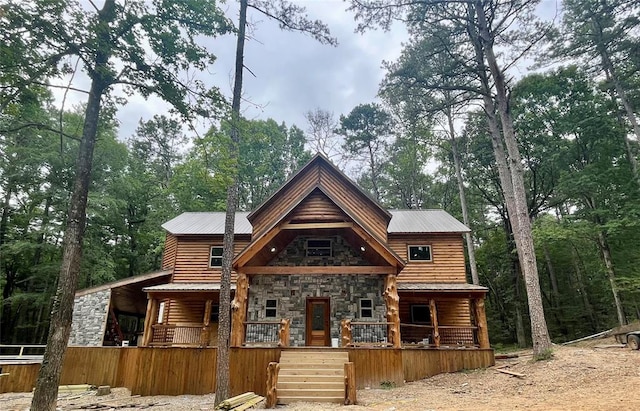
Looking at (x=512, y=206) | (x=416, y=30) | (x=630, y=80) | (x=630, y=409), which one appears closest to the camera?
(x=630, y=409)

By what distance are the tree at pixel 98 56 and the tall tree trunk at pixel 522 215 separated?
9.34 meters

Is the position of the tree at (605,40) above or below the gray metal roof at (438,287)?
above

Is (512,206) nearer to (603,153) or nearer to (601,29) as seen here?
(603,153)

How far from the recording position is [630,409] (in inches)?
214

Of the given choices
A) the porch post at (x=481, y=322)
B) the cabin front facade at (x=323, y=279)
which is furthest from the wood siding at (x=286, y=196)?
the porch post at (x=481, y=322)

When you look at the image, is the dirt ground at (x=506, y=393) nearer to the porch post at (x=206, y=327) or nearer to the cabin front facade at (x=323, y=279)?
the cabin front facade at (x=323, y=279)

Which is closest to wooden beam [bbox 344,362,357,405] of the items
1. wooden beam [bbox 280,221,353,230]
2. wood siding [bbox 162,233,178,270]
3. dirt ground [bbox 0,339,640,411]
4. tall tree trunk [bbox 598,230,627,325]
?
dirt ground [bbox 0,339,640,411]

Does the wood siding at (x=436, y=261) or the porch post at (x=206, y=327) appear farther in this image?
the wood siding at (x=436, y=261)

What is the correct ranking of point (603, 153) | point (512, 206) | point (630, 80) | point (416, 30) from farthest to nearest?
1. point (603, 153)
2. point (630, 80)
3. point (512, 206)
4. point (416, 30)

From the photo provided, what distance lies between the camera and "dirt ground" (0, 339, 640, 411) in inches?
263

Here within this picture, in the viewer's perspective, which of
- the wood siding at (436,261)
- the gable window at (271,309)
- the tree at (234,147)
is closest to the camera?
the tree at (234,147)

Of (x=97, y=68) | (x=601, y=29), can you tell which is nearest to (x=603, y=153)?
(x=601, y=29)

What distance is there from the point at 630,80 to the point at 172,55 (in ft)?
65.1

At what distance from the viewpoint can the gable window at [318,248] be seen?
1318cm
